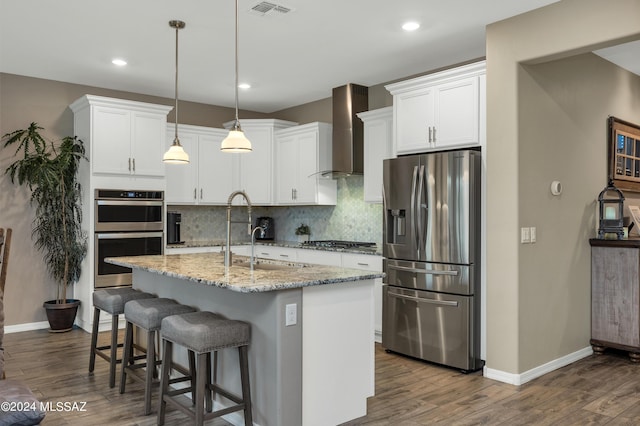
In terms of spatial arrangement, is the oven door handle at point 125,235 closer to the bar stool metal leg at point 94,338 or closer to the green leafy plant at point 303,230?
the bar stool metal leg at point 94,338

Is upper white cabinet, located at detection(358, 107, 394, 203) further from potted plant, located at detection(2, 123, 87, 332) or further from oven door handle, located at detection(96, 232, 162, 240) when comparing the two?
potted plant, located at detection(2, 123, 87, 332)

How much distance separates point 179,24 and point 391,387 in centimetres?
320

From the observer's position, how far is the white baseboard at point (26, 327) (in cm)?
529

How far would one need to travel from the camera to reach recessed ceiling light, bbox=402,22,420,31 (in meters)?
3.96

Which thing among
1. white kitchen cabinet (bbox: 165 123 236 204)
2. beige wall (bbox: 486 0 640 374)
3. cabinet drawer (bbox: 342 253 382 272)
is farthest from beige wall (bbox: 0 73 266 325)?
beige wall (bbox: 486 0 640 374)

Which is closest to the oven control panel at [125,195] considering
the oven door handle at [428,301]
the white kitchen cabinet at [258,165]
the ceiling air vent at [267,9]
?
the white kitchen cabinet at [258,165]

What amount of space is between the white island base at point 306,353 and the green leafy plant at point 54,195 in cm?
284

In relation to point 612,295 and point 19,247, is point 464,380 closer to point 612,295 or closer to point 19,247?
point 612,295

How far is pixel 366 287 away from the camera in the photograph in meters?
3.09

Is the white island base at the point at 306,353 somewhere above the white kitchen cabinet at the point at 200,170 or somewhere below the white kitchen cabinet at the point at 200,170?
below

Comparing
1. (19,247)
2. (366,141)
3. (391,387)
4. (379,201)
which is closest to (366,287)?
(391,387)

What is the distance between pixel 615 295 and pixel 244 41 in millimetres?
3959

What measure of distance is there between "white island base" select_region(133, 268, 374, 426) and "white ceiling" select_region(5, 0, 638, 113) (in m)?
2.07

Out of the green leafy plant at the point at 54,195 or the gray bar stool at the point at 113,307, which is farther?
the green leafy plant at the point at 54,195
